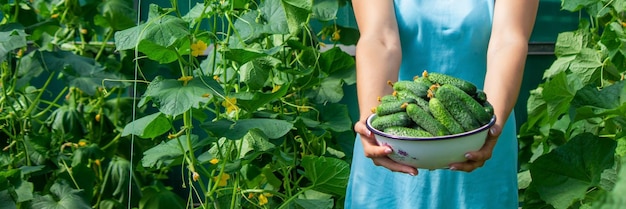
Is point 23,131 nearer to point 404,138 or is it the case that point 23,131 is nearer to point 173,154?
point 173,154

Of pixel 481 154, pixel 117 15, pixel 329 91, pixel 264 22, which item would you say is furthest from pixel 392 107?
pixel 117 15

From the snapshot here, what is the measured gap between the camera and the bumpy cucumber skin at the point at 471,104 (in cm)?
126

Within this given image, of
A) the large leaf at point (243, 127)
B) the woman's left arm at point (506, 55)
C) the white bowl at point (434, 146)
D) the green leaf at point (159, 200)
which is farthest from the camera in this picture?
the green leaf at point (159, 200)

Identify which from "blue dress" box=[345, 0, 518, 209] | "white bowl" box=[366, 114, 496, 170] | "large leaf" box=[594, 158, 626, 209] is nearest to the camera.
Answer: "large leaf" box=[594, 158, 626, 209]

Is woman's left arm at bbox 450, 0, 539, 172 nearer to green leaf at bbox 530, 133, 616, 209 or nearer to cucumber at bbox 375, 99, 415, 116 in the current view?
cucumber at bbox 375, 99, 415, 116

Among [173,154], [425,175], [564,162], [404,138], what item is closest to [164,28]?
[173,154]

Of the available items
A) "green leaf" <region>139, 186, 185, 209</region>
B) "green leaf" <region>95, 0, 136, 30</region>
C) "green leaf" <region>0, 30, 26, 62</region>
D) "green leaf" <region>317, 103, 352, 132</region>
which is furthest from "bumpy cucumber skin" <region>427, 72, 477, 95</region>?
"green leaf" <region>95, 0, 136, 30</region>

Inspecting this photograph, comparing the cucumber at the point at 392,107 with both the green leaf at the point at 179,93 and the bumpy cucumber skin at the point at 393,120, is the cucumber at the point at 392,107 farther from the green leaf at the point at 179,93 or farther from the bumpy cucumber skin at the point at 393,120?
the green leaf at the point at 179,93

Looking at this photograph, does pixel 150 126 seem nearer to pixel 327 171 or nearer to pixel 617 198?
pixel 327 171

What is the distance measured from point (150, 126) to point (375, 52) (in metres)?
0.86

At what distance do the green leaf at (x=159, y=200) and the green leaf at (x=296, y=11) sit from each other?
113 cm

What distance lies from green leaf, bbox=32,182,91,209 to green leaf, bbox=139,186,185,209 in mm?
286

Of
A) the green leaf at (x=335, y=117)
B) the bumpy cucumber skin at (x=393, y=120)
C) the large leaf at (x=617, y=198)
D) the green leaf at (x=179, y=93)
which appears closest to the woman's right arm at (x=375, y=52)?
the bumpy cucumber skin at (x=393, y=120)

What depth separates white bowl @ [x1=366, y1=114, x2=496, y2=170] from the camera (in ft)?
4.07
